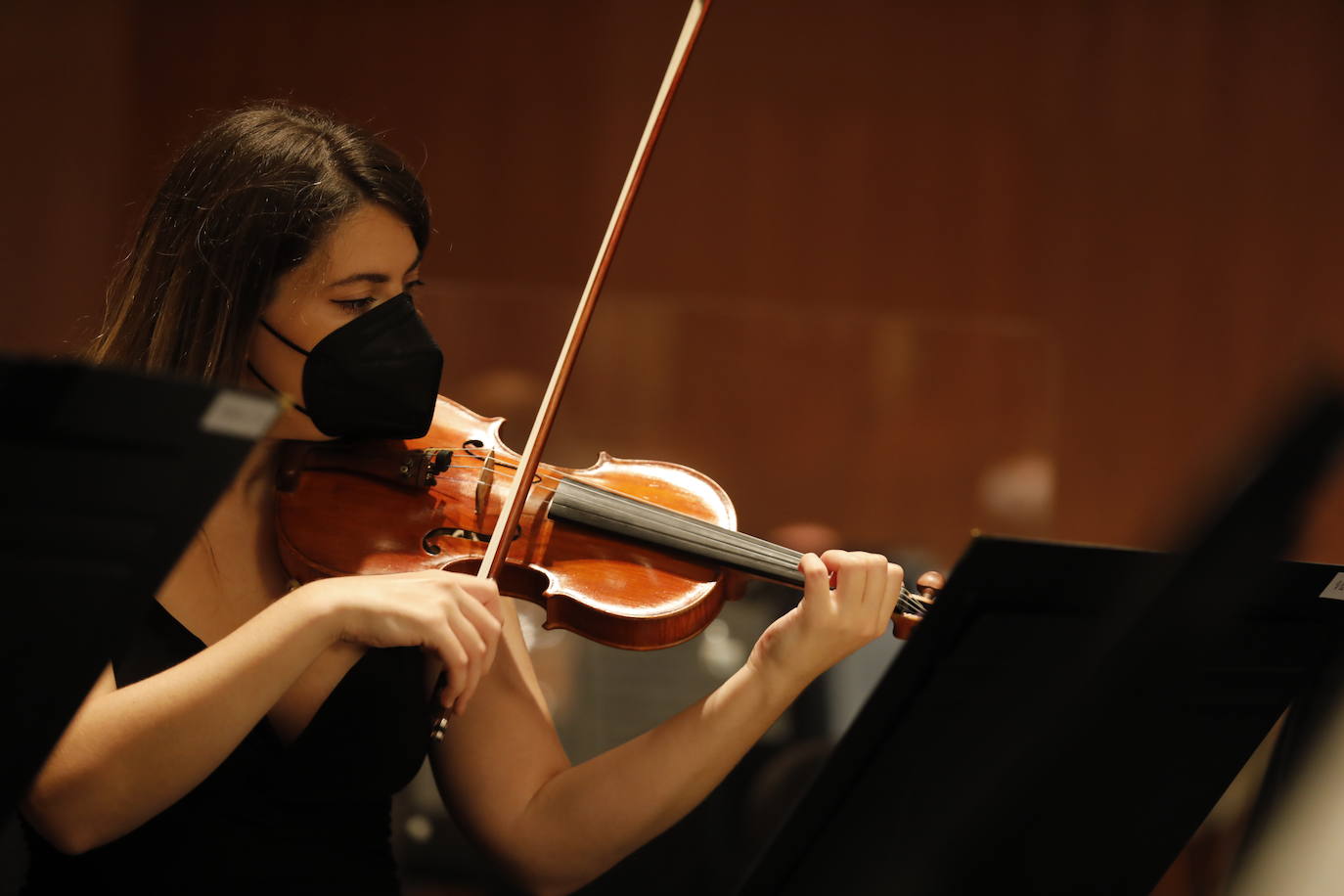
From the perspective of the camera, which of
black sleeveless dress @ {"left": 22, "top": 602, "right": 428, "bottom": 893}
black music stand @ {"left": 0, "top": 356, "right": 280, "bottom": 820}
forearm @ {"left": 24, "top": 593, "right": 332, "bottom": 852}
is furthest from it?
black sleeveless dress @ {"left": 22, "top": 602, "right": 428, "bottom": 893}

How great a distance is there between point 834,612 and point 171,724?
0.50 meters

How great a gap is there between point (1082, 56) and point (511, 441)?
1.46 m

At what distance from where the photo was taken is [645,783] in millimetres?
959

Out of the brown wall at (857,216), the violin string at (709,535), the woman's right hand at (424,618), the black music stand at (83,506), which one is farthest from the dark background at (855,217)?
the black music stand at (83,506)

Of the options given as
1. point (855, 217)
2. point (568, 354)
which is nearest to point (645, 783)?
point (568, 354)

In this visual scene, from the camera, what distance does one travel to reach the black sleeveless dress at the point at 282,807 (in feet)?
2.83

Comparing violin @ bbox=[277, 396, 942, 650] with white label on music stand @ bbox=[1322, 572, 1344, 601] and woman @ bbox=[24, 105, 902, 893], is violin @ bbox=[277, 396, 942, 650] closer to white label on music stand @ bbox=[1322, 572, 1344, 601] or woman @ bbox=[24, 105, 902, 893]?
woman @ bbox=[24, 105, 902, 893]

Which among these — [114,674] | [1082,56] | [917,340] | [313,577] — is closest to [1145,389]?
[917,340]

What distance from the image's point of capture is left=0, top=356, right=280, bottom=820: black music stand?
1.37 ft

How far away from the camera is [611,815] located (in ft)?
3.18

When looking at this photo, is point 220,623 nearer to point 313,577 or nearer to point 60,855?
point 313,577

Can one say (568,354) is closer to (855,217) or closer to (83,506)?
(83,506)

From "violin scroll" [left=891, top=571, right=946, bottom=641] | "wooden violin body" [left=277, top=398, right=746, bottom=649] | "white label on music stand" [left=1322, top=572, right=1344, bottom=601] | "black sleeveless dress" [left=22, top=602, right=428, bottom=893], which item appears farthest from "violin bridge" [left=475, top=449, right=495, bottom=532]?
"white label on music stand" [left=1322, top=572, right=1344, bottom=601]

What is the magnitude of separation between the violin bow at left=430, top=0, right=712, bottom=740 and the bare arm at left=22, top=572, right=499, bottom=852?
8 cm
